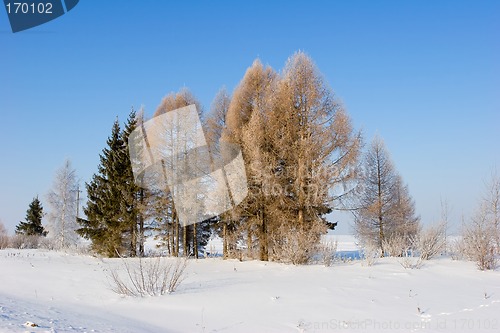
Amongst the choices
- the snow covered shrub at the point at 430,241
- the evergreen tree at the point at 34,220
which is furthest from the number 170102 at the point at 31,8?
the evergreen tree at the point at 34,220

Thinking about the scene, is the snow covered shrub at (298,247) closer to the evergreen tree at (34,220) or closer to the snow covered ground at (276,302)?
the snow covered ground at (276,302)

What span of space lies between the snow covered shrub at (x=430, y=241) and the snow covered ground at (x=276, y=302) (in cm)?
125

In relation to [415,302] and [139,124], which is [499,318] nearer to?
[415,302]

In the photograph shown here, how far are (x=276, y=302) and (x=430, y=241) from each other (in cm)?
781

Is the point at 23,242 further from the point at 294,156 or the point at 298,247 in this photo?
the point at 298,247

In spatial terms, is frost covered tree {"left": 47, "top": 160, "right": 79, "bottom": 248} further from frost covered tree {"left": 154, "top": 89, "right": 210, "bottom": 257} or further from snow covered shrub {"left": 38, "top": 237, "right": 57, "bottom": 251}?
frost covered tree {"left": 154, "top": 89, "right": 210, "bottom": 257}

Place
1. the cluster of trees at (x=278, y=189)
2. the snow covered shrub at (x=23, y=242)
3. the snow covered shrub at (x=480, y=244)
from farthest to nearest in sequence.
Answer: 1. the snow covered shrub at (x=23, y=242)
2. the cluster of trees at (x=278, y=189)
3. the snow covered shrub at (x=480, y=244)

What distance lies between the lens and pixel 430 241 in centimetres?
1261

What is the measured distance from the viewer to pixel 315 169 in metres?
14.1

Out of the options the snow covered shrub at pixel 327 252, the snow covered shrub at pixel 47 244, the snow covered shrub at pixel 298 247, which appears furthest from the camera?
the snow covered shrub at pixel 47 244

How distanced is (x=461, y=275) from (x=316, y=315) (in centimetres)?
581

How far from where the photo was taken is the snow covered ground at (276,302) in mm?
5938

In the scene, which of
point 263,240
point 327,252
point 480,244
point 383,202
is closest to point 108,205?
point 263,240

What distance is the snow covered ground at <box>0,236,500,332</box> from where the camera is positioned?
234 inches
